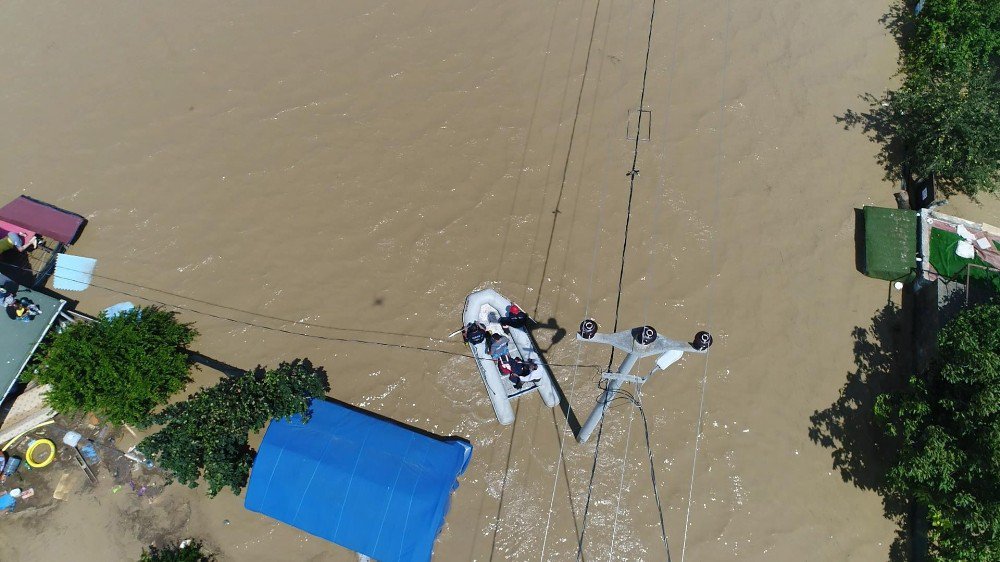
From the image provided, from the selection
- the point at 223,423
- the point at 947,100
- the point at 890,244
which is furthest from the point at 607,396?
the point at 947,100

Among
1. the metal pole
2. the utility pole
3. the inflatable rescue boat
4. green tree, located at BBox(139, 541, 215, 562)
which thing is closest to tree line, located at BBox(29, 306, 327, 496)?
green tree, located at BBox(139, 541, 215, 562)

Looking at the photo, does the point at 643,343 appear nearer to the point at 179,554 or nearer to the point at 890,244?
the point at 890,244

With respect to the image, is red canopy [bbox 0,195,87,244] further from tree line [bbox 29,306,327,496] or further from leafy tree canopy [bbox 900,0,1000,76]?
leafy tree canopy [bbox 900,0,1000,76]

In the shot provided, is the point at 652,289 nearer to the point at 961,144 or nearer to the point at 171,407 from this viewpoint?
the point at 961,144

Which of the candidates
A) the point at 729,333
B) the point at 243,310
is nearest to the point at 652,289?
the point at 729,333

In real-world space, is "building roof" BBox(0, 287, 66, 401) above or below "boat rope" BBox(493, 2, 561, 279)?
below

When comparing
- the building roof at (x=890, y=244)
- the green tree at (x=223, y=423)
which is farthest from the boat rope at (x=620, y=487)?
the building roof at (x=890, y=244)

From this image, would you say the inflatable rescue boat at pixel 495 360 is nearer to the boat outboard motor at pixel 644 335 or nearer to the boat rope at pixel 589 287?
the boat rope at pixel 589 287
